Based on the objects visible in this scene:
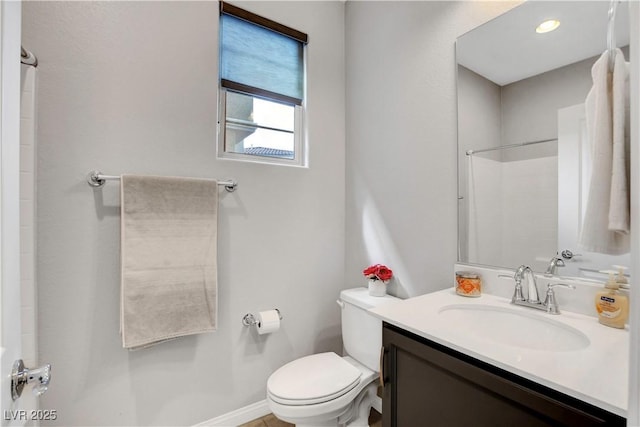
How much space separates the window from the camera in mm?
1662

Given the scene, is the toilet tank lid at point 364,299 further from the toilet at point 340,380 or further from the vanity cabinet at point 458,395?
the vanity cabinet at point 458,395

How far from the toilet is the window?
40.9 inches

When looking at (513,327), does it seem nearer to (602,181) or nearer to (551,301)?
(551,301)

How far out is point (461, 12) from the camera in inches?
51.4

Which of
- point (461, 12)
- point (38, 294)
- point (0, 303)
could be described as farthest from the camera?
point (461, 12)

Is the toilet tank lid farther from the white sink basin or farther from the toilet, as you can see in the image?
the white sink basin

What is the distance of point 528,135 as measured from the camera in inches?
44.1

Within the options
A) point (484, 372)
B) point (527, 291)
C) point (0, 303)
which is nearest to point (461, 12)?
point (527, 291)

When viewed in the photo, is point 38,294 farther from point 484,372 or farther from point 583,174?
point 583,174

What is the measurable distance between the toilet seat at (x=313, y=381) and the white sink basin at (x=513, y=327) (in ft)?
1.98

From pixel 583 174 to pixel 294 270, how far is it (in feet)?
4.68

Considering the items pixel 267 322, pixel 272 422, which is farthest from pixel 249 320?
pixel 272 422

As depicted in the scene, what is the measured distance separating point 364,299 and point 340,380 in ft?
1.32

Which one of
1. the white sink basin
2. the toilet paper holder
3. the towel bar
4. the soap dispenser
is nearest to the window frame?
the towel bar
